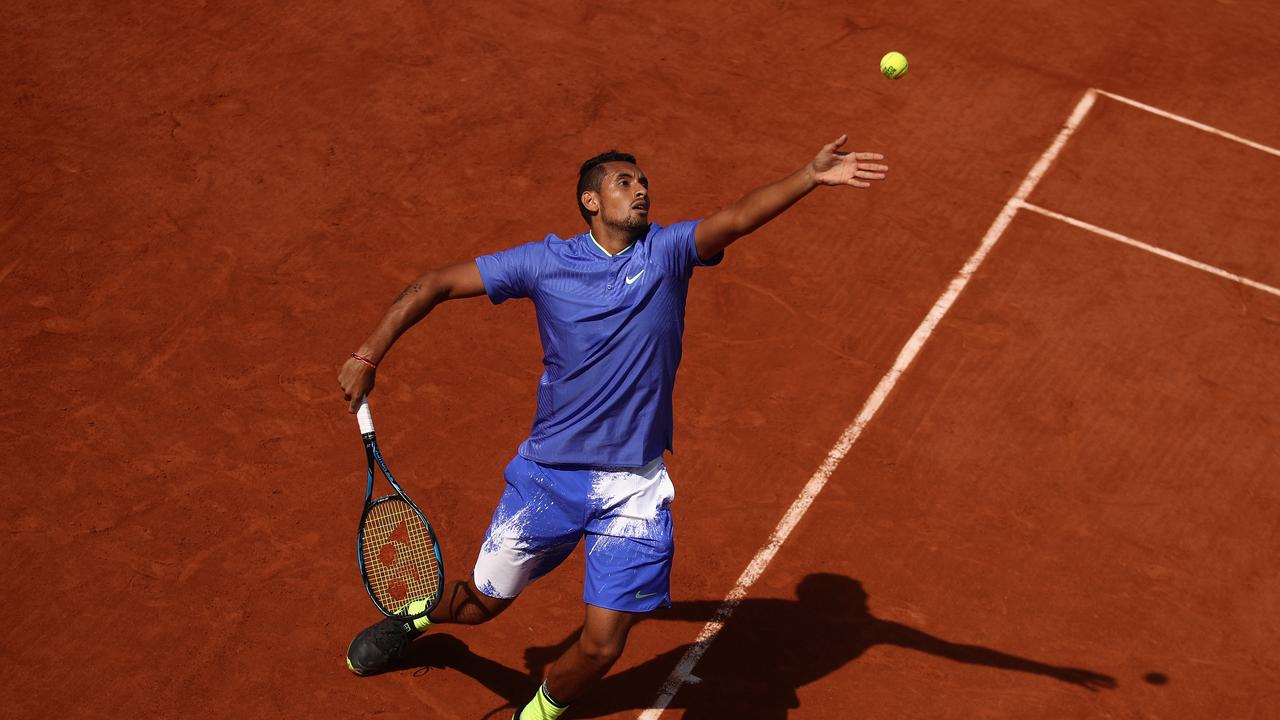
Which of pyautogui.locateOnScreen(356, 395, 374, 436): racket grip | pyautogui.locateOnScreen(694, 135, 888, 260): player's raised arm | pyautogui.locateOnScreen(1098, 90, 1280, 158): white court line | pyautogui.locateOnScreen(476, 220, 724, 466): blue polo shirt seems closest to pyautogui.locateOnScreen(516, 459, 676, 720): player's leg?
pyautogui.locateOnScreen(476, 220, 724, 466): blue polo shirt

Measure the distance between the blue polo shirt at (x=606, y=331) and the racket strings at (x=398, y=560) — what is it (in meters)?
0.98

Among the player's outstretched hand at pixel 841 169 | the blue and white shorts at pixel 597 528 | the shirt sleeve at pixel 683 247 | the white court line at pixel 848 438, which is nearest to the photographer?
the player's outstretched hand at pixel 841 169

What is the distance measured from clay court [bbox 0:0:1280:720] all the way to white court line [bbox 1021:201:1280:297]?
0.19 ft

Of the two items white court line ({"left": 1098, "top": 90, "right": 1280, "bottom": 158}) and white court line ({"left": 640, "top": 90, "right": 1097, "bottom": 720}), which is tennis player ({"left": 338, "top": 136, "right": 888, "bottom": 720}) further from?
white court line ({"left": 1098, "top": 90, "right": 1280, "bottom": 158})

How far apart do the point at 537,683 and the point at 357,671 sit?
97 cm

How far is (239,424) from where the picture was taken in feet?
26.0

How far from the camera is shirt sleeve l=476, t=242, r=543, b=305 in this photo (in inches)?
229

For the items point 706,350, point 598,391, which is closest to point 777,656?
point 598,391

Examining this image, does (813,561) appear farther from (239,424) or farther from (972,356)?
(239,424)

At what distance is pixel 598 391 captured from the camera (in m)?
5.73

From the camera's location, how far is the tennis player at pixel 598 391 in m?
5.64

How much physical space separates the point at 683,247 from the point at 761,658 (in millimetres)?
2559

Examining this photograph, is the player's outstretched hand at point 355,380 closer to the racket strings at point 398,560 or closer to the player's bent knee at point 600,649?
the racket strings at point 398,560

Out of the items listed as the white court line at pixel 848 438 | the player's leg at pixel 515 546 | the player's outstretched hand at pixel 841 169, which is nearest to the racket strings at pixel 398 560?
the player's leg at pixel 515 546
